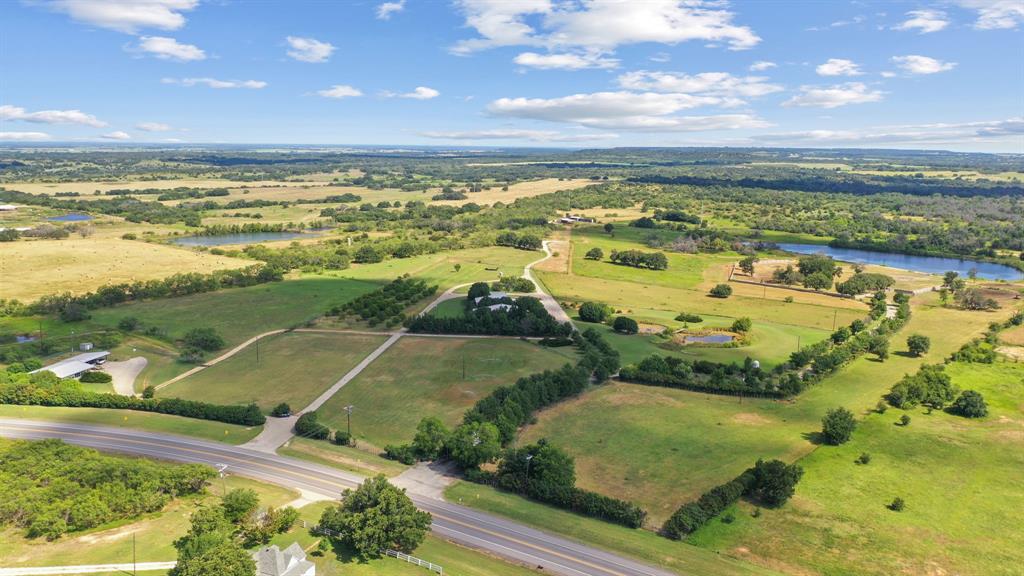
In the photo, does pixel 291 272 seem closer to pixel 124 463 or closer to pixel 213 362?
pixel 213 362

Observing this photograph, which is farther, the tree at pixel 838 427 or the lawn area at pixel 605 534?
the tree at pixel 838 427

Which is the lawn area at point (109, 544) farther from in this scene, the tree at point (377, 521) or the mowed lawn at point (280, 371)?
the mowed lawn at point (280, 371)

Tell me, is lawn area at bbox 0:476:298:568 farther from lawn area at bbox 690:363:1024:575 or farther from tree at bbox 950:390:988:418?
tree at bbox 950:390:988:418

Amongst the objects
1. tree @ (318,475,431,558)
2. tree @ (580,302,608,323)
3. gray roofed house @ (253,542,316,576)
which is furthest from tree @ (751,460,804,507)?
tree @ (580,302,608,323)

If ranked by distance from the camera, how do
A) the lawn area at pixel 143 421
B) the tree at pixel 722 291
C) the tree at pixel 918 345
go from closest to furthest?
the lawn area at pixel 143 421
the tree at pixel 918 345
the tree at pixel 722 291

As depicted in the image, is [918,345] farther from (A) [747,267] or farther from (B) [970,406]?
(A) [747,267]

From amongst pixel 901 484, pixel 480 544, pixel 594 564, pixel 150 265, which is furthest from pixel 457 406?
pixel 150 265

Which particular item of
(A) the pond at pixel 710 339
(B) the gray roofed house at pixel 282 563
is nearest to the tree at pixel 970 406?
(A) the pond at pixel 710 339
